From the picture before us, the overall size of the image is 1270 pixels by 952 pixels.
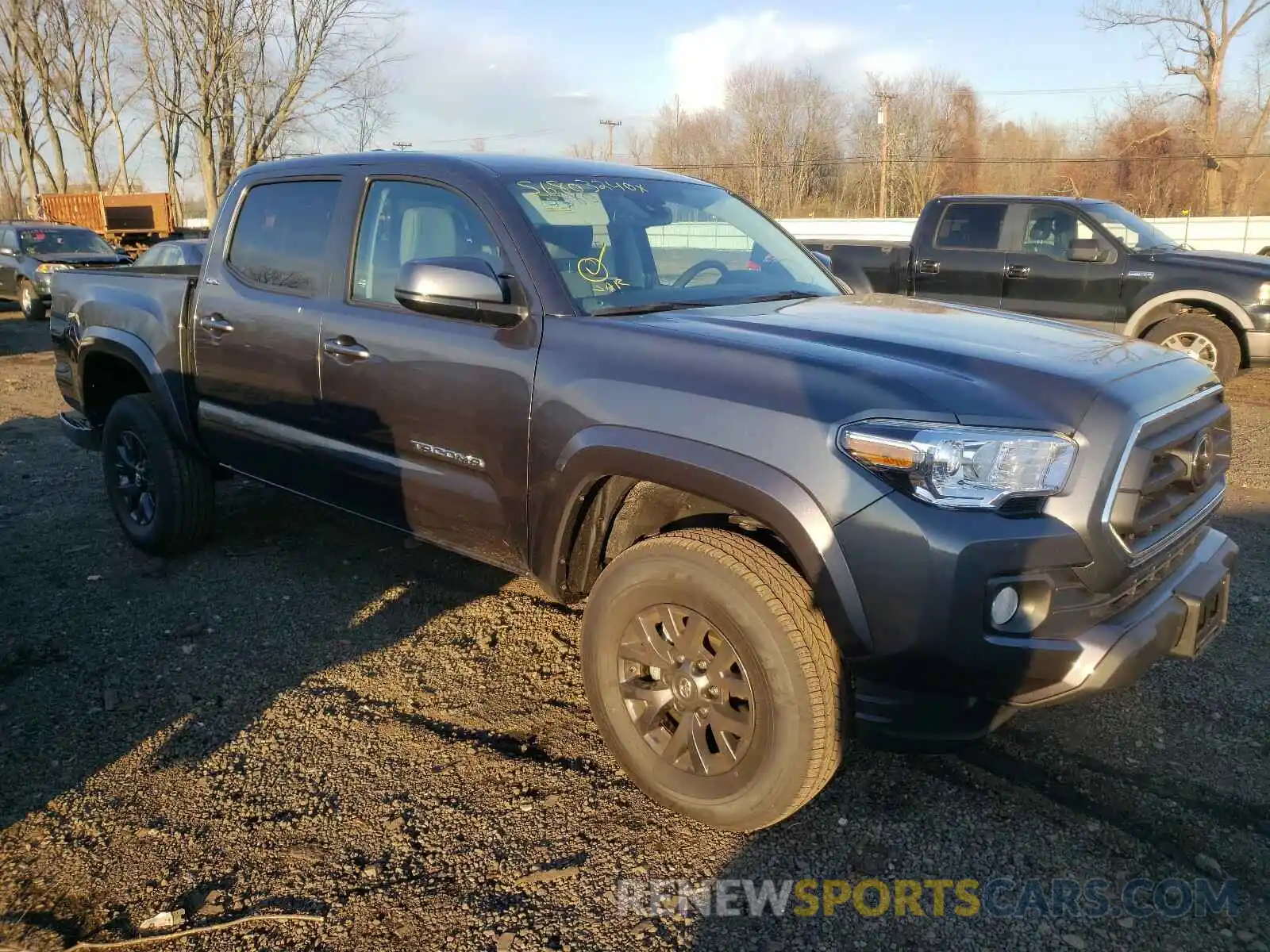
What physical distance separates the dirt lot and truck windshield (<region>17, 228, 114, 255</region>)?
1532cm

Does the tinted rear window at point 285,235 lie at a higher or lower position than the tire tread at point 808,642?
higher

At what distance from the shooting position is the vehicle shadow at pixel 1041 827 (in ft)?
7.76

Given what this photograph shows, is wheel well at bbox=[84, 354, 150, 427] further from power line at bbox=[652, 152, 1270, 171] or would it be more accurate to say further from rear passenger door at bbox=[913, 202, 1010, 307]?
power line at bbox=[652, 152, 1270, 171]

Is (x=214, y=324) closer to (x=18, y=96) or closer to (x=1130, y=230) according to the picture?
(x=1130, y=230)

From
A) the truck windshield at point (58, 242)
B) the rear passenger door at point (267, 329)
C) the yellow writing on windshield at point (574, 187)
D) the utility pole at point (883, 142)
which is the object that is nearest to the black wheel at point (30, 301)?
the truck windshield at point (58, 242)

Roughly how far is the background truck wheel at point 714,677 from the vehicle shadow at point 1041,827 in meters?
0.26

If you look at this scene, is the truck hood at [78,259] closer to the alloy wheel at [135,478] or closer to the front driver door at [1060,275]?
the alloy wheel at [135,478]

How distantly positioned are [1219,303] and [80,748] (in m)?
9.22

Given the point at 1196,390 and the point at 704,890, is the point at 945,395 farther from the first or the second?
the point at 704,890

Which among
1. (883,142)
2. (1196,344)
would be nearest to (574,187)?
(1196,344)

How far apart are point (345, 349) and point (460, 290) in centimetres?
82

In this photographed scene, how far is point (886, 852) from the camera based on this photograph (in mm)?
2654

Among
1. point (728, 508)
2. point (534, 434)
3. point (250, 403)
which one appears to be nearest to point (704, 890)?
point (728, 508)

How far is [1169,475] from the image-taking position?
2.57 meters
